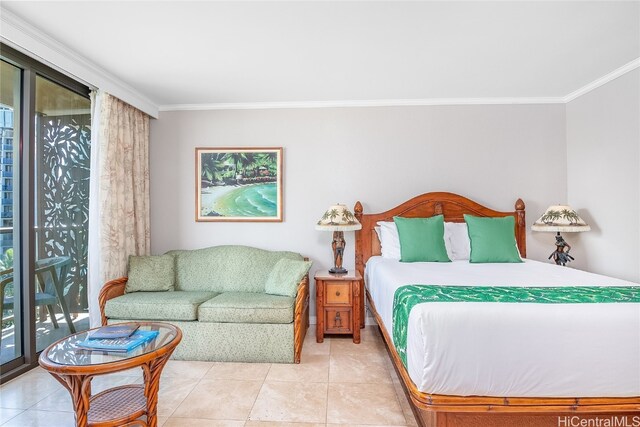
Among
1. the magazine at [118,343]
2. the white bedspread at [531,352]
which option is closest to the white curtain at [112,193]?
the magazine at [118,343]

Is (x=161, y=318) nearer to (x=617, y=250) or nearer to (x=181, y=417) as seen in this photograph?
(x=181, y=417)

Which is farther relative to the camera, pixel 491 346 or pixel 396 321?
pixel 396 321

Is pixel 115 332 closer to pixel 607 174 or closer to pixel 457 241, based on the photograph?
pixel 457 241

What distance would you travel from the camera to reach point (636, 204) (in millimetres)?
2936

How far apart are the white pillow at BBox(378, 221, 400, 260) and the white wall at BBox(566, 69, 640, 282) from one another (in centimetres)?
207

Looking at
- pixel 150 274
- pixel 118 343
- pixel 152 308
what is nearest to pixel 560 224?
pixel 118 343

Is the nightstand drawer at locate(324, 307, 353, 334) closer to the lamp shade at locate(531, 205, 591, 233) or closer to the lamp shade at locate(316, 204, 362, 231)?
the lamp shade at locate(316, 204, 362, 231)

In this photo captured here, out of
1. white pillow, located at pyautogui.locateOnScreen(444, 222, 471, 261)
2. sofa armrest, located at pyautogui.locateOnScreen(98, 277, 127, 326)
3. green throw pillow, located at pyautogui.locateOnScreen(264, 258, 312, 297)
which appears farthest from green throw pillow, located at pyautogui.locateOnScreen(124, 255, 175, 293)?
white pillow, located at pyautogui.locateOnScreen(444, 222, 471, 261)

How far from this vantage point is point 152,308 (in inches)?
116

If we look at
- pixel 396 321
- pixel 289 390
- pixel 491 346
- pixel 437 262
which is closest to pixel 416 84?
pixel 437 262

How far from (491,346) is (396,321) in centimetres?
59

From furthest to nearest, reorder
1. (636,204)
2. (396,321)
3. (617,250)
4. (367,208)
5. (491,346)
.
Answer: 1. (367,208)
2. (617,250)
3. (636,204)
4. (396,321)
5. (491,346)

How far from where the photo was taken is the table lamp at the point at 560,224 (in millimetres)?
3281

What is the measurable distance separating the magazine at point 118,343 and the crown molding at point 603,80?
4.48m
